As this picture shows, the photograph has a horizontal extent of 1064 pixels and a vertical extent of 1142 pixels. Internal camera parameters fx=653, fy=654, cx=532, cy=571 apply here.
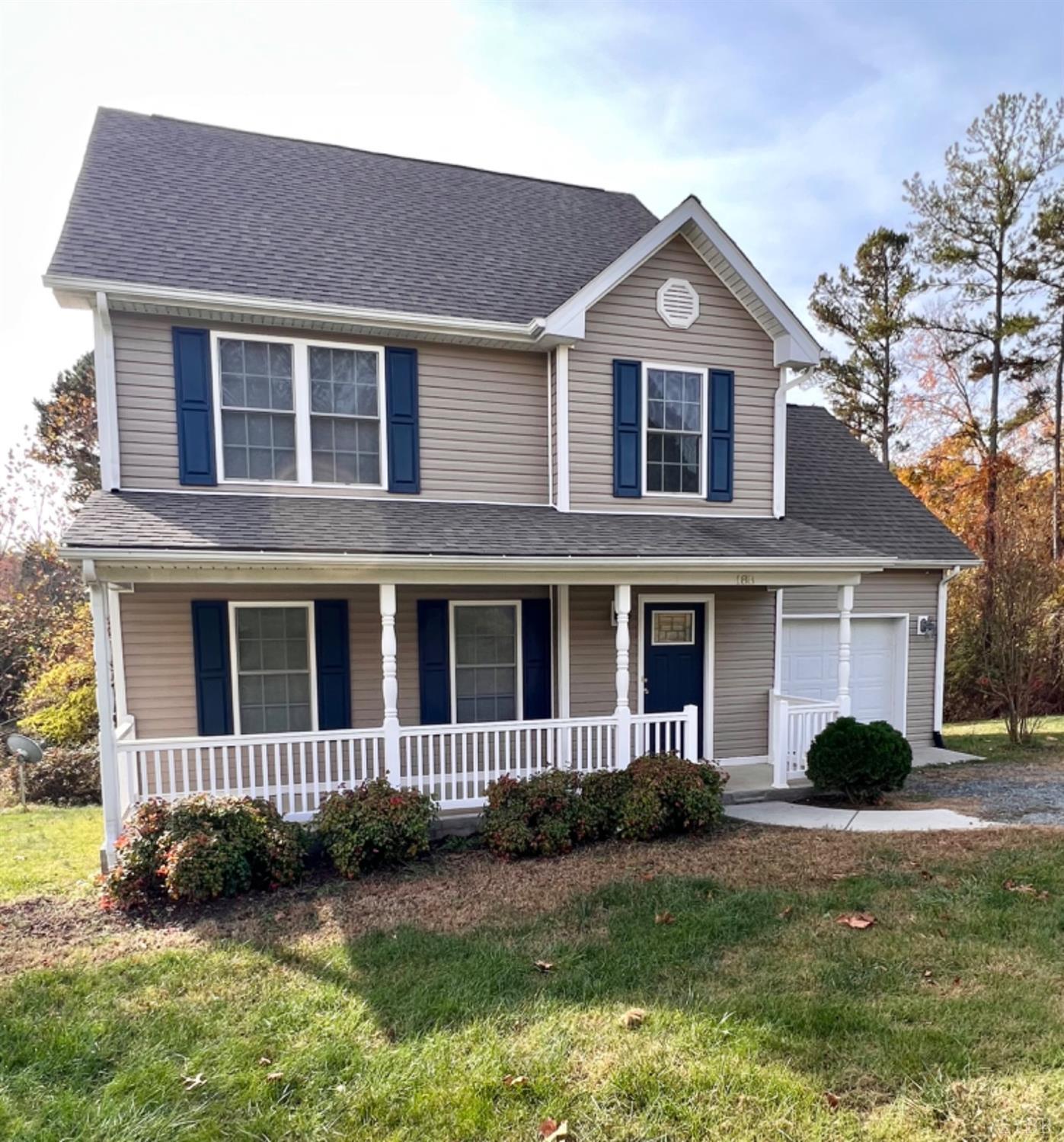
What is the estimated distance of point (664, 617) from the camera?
344 inches

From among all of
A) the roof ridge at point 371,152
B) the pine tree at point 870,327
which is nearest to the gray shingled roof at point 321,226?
the roof ridge at point 371,152

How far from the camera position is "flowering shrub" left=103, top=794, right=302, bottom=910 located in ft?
16.6

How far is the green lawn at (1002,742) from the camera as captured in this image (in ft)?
32.9

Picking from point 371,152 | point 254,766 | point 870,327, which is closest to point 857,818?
point 254,766

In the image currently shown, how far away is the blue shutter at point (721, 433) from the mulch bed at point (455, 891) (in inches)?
168

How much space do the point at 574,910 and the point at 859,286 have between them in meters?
21.9

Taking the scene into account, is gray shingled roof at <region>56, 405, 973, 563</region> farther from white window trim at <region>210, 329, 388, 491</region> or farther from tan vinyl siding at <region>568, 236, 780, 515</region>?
tan vinyl siding at <region>568, 236, 780, 515</region>

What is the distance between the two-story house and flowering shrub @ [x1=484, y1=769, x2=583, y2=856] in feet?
1.73

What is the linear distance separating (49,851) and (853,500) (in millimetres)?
11617

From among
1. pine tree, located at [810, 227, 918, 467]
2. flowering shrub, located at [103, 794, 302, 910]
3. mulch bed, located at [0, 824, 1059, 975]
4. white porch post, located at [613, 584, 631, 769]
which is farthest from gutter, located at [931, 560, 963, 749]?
pine tree, located at [810, 227, 918, 467]

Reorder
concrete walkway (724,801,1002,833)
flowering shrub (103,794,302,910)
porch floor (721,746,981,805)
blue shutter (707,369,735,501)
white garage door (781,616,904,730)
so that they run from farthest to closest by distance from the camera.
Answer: white garage door (781,616,904,730), blue shutter (707,369,735,501), porch floor (721,746,981,805), concrete walkway (724,801,1002,833), flowering shrub (103,794,302,910)

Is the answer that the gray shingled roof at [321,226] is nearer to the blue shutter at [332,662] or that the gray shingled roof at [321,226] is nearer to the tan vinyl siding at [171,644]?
the tan vinyl siding at [171,644]

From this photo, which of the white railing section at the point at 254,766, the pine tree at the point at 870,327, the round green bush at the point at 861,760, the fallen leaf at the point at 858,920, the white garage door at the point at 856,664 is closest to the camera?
the fallen leaf at the point at 858,920

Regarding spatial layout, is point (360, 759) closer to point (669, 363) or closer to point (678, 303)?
point (669, 363)
